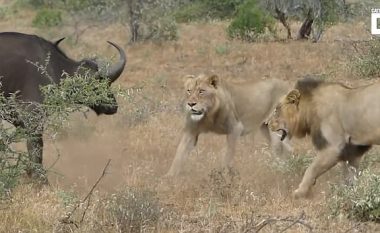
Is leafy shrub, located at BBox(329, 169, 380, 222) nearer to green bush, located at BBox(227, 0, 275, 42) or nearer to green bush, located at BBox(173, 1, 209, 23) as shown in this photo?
green bush, located at BBox(227, 0, 275, 42)

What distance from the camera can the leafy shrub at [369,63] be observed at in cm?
1827

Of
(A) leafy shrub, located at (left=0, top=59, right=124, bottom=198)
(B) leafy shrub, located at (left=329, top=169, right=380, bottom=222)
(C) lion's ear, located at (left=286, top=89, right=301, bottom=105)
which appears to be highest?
Answer: (A) leafy shrub, located at (left=0, top=59, right=124, bottom=198)

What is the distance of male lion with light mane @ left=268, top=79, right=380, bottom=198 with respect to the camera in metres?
8.50

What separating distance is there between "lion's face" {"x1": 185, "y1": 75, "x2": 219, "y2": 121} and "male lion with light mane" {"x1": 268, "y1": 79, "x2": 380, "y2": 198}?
158 centimetres

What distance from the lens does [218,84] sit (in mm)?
10859

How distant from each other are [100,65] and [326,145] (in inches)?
136

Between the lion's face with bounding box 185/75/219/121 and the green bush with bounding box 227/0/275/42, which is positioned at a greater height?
the lion's face with bounding box 185/75/219/121

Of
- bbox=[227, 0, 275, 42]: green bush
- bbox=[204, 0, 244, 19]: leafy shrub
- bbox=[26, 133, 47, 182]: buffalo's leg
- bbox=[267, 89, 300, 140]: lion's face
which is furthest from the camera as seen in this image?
bbox=[204, 0, 244, 19]: leafy shrub

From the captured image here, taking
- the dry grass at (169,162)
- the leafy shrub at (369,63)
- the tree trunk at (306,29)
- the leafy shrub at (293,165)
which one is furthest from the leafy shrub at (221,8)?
the leafy shrub at (293,165)

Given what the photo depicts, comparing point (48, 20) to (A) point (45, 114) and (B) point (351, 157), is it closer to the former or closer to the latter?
(B) point (351, 157)

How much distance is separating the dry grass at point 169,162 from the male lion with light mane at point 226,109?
10.6 inches

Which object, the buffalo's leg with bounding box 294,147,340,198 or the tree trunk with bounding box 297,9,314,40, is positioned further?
the tree trunk with bounding box 297,9,314,40

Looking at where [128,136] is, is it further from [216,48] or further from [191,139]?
[216,48]

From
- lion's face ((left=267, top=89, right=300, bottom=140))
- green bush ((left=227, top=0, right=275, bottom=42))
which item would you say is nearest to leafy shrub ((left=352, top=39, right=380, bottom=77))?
green bush ((left=227, top=0, right=275, bottom=42))
